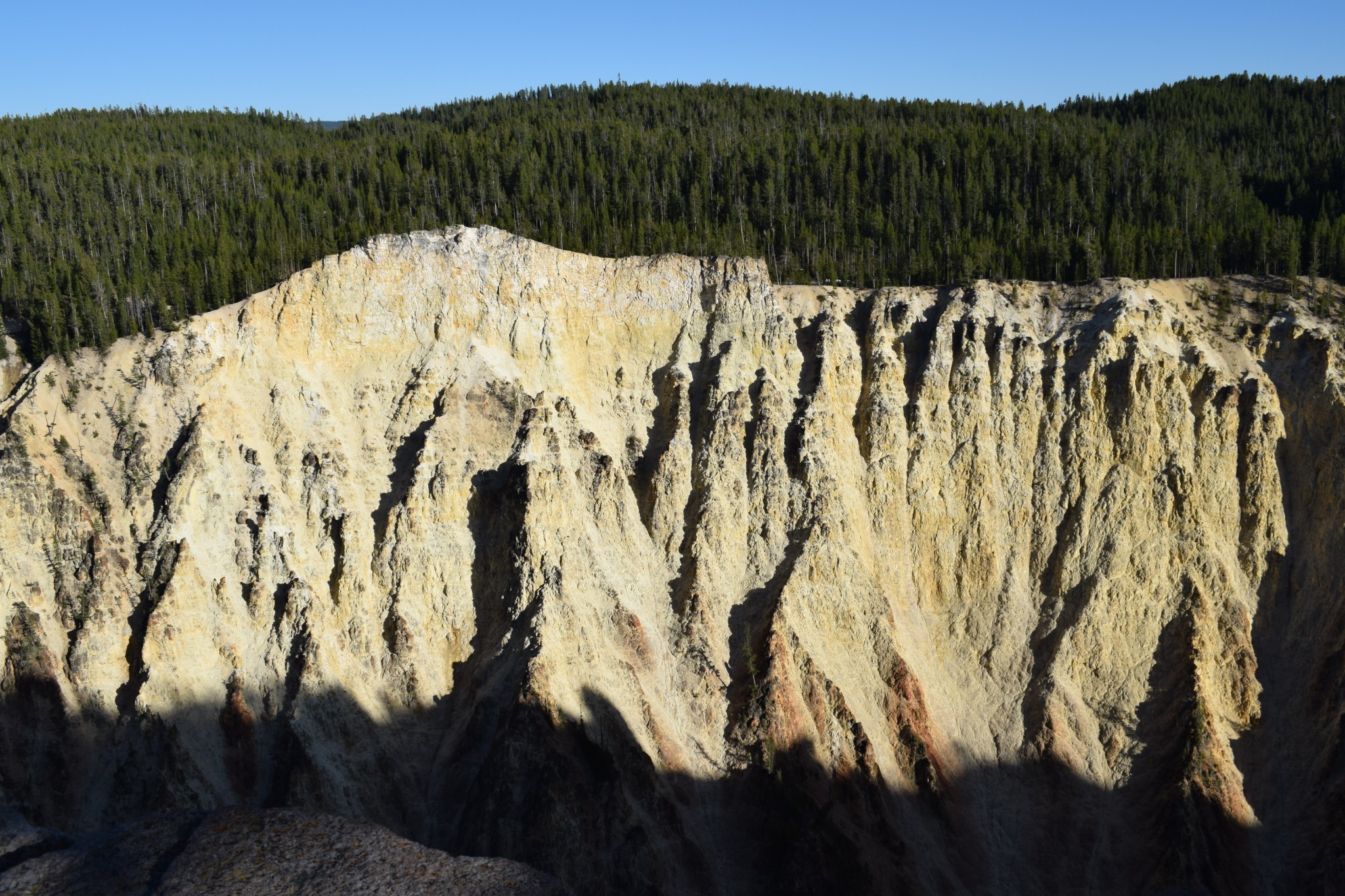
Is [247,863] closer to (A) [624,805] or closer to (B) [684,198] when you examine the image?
(A) [624,805]

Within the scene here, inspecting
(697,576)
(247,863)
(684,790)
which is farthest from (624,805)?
(247,863)

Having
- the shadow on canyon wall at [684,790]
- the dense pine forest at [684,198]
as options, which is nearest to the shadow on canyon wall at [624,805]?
the shadow on canyon wall at [684,790]

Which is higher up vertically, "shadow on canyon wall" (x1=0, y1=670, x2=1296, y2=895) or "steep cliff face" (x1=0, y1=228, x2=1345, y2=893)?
"steep cliff face" (x1=0, y1=228, x2=1345, y2=893)

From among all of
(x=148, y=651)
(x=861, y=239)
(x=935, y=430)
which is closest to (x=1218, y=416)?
(x=935, y=430)

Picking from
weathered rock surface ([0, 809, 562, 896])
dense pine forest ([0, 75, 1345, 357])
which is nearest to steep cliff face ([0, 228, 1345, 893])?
dense pine forest ([0, 75, 1345, 357])

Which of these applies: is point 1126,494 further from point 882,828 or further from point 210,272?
point 210,272

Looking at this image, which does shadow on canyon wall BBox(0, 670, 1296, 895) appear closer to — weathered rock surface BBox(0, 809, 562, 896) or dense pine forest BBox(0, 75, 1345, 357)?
weathered rock surface BBox(0, 809, 562, 896)

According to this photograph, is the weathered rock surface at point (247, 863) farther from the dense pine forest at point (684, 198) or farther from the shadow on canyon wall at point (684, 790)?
the dense pine forest at point (684, 198)
